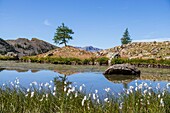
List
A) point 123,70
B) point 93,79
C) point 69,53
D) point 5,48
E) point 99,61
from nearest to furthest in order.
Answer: point 93,79 < point 123,70 < point 99,61 < point 69,53 < point 5,48

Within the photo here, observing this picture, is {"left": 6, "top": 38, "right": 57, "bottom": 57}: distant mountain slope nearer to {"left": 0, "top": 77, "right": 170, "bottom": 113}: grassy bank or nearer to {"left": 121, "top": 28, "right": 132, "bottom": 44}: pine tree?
{"left": 121, "top": 28, "right": 132, "bottom": 44}: pine tree

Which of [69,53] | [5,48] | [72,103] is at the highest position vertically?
[5,48]

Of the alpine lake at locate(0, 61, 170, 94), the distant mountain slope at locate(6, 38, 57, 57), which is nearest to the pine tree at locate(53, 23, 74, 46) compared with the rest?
the distant mountain slope at locate(6, 38, 57, 57)

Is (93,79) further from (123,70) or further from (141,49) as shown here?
(141,49)

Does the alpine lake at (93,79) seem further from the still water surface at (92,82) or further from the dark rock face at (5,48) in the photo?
the dark rock face at (5,48)

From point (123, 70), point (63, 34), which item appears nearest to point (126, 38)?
point (63, 34)

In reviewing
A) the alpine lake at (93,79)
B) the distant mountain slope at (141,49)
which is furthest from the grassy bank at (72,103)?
the distant mountain slope at (141,49)

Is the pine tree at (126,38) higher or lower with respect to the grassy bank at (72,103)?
higher

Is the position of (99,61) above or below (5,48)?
below

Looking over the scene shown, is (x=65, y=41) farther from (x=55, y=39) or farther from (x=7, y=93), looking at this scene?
(x=7, y=93)

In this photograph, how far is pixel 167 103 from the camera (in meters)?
7.19

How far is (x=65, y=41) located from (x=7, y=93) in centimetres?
5564

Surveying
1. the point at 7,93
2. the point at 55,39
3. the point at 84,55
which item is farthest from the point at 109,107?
the point at 55,39

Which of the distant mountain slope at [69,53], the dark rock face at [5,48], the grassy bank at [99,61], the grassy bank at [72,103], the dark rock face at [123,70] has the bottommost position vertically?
the grassy bank at [72,103]
